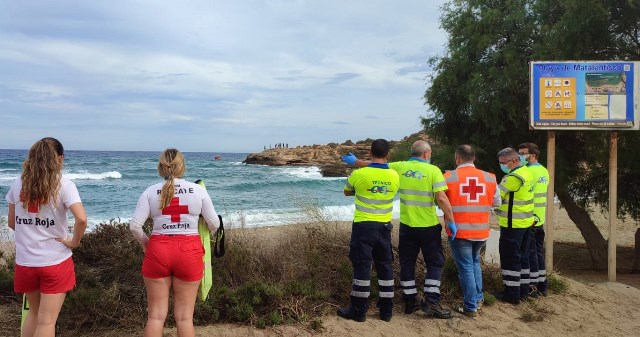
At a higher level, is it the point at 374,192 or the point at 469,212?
the point at 374,192

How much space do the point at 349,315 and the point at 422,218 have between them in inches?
55.1

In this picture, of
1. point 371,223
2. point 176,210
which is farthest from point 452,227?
point 176,210

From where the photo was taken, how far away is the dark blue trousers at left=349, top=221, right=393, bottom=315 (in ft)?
18.6

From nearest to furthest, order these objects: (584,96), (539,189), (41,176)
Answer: (41,176) < (539,189) < (584,96)

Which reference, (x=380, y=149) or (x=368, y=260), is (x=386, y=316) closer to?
(x=368, y=260)

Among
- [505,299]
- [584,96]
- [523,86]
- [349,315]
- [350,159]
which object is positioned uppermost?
[523,86]

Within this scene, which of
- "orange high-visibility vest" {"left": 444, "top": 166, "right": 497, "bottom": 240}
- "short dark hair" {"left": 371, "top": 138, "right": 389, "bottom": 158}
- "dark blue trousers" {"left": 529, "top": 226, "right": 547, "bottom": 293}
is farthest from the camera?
"dark blue trousers" {"left": 529, "top": 226, "right": 547, "bottom": 293}

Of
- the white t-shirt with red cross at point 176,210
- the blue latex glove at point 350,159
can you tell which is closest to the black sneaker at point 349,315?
the blue latex glove at point 350,159

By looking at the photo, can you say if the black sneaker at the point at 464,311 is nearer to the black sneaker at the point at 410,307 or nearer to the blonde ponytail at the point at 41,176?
the black sneaker at the point at 410,307

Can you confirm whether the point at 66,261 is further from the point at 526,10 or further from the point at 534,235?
the point at 526,10

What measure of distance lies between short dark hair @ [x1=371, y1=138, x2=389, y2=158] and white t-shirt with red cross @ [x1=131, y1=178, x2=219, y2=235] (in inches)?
84.4

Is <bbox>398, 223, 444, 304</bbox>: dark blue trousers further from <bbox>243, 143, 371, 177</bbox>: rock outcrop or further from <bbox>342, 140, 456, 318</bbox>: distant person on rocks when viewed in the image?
<bbox>243, 143, 371, 177</bbox>: rock outcrop

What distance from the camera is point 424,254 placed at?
610cm

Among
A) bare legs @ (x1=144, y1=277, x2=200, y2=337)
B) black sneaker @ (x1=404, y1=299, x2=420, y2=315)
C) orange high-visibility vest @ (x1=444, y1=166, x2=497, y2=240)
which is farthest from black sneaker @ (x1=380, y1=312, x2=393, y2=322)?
bare legs @ (x1=144, y1=277, x2=200, y2=337)
